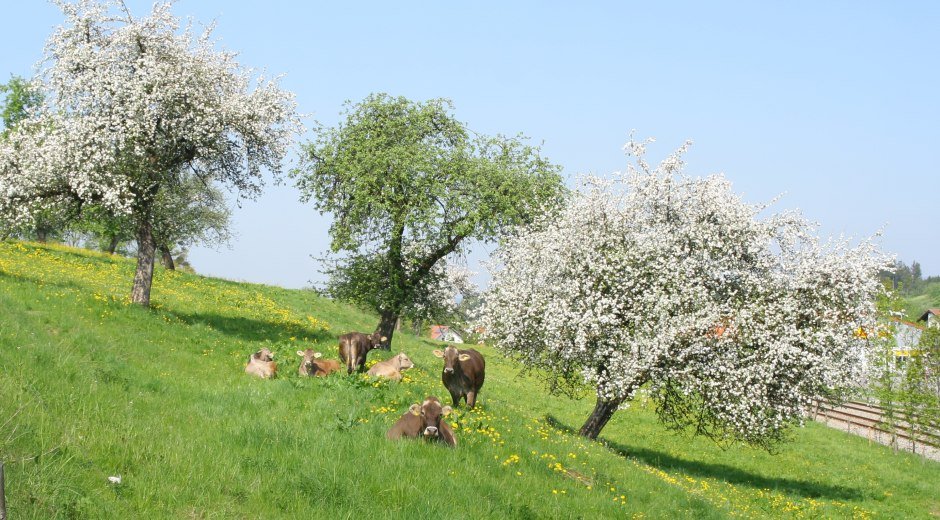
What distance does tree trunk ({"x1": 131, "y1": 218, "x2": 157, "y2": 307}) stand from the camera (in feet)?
105

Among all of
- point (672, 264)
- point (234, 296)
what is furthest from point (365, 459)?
point (234, 296)

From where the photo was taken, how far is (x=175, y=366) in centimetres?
2283

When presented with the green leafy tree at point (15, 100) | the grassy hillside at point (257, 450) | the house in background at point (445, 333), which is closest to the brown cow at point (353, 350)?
the grassy hillside at point (257, 450)

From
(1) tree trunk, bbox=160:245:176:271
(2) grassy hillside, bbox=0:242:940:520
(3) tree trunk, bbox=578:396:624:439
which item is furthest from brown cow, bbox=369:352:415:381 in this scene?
(1) tree trunk, bbox=160:245:176:271

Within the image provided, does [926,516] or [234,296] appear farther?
[234,296]

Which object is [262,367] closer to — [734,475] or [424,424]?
[424,424]

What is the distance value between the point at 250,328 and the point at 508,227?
13.5 metres

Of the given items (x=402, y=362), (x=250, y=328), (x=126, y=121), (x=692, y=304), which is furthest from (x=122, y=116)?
(x=692, y=304)

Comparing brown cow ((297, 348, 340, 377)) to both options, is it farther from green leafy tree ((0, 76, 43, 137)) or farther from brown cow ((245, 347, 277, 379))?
green leafy tree ((0, 76, 43, 137))

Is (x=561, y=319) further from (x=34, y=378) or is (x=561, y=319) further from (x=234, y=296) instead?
(x=234, y=296)

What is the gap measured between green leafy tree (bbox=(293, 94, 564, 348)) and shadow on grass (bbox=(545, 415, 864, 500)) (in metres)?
9.77

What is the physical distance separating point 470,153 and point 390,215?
16.4 ft

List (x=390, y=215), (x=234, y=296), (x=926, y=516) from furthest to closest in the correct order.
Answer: (x=234, y=296) → (x=390, y=215) → (x=926, y=516)

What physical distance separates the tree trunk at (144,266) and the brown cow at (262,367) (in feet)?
37.9
